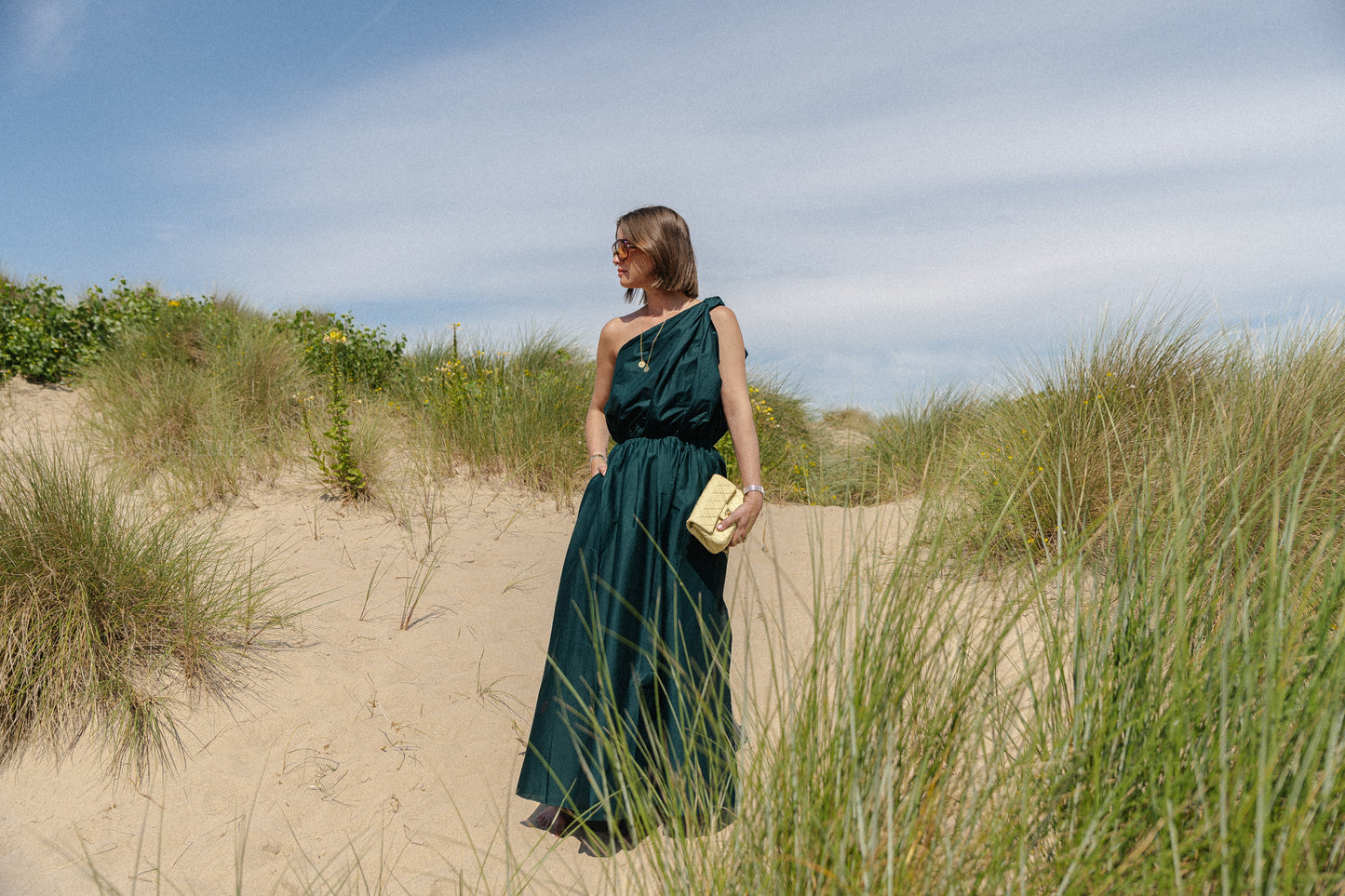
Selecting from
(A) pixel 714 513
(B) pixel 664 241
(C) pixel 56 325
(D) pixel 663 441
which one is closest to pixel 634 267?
(B) pixel 664 241

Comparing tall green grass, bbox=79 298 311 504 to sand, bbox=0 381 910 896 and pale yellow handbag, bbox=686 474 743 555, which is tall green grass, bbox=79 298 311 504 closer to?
sand, bbox=0 381 910 896

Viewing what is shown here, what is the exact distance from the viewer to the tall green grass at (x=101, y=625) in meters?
3.30

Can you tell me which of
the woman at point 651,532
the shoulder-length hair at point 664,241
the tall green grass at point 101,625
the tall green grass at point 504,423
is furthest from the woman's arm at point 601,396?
the tall green grass at point 504,423

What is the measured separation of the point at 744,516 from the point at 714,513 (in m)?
0.12

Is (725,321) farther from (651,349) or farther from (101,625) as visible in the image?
(101,625)

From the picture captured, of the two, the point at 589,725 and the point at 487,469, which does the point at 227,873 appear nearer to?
the point at 589,725

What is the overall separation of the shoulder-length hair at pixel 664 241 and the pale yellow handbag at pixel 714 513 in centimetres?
73

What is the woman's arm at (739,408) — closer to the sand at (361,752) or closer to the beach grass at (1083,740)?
the sand at (361,752)

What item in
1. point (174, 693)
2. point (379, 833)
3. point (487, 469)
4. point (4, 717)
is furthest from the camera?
point (487, 469)

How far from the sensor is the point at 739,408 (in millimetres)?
2660

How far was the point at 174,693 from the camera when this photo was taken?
3529 millimetres

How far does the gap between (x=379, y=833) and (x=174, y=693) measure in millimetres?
1329

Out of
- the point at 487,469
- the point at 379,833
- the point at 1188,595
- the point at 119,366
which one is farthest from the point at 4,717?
the point at 119,366

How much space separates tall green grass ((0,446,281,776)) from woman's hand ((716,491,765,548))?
2.59 m
